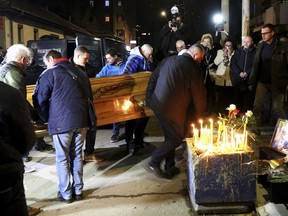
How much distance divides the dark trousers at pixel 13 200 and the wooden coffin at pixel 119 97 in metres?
3.76

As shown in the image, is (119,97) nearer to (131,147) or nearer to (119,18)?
(131,147)

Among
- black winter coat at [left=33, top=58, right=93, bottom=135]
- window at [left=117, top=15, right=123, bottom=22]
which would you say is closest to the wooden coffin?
black winter coat at [left=33, top=58, right=93, bottom=135]

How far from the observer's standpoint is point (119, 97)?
276 inches

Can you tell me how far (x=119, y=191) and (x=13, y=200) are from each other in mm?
2839

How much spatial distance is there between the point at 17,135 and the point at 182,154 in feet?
15.0

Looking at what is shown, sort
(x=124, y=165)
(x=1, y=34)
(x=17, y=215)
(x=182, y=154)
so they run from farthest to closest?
1. (x=1, y=34)
2. (x=182, y=154)
3. (x=124, y=165)
4. (x=17, y=215)

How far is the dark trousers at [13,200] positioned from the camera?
8.76 feet

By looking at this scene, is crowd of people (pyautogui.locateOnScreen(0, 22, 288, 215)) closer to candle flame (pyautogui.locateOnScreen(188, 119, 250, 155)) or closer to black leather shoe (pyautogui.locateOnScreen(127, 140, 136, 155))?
black leather shoe (pyautogui.locateOnScreen(127, 140, 136, 155))

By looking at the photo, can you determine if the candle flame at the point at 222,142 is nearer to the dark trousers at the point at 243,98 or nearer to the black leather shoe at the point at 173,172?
the black leather shoe at the point at 173,172

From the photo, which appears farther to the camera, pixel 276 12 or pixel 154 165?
pixel 276 12

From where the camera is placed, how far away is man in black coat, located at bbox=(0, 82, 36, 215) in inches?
106

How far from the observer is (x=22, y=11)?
17.4m

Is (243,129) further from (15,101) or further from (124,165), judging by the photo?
(15,101)

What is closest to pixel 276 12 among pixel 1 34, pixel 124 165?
pixel 1 34
